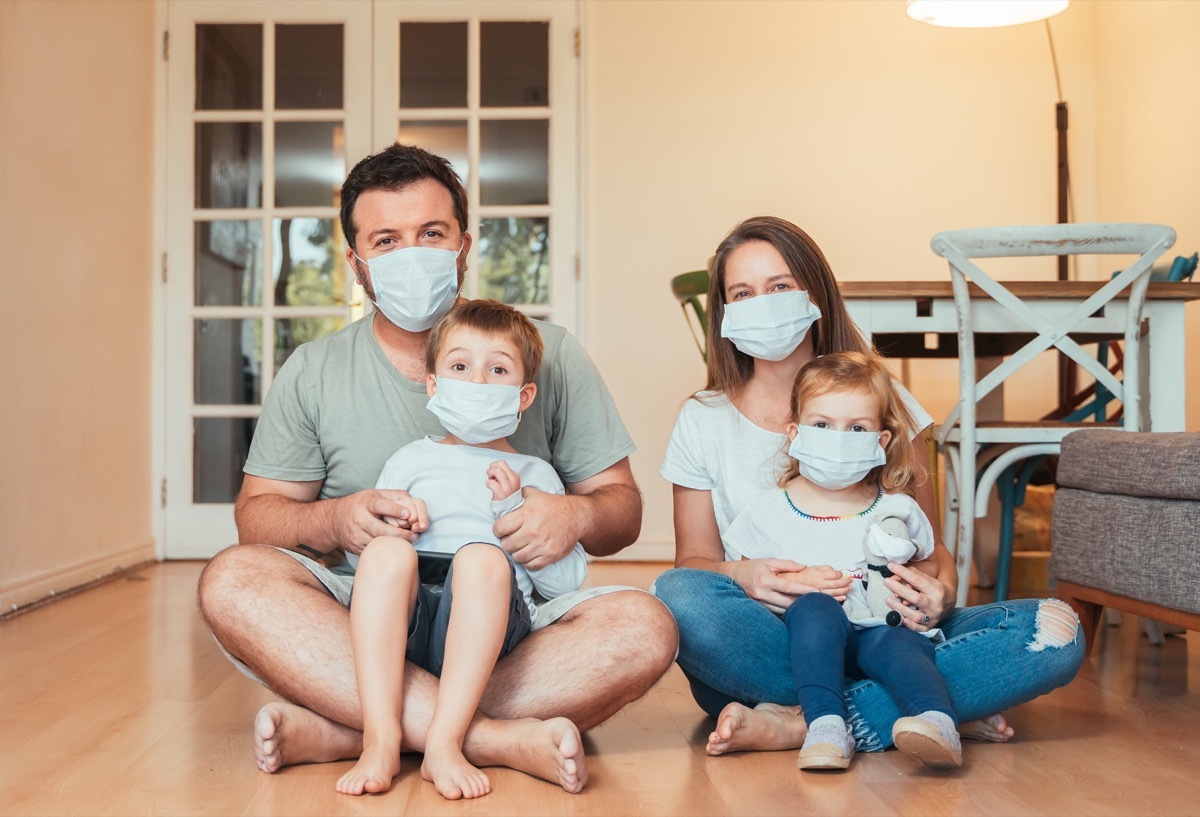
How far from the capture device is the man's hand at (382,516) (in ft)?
4.99

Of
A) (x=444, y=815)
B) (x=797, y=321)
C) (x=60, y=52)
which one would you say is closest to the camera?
(x=444, y=815)

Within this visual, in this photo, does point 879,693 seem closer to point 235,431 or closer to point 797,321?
point 797,321

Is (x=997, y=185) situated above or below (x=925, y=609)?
above

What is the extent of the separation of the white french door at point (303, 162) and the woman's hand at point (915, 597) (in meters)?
2.72

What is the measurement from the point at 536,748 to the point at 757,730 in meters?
0.33

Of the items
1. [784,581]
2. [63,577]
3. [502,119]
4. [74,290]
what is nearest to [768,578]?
[784,581]

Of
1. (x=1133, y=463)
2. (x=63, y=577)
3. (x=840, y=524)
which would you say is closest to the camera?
(x=840, y=524)

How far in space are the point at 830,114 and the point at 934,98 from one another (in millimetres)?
388

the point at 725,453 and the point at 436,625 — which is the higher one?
the point at 725,453

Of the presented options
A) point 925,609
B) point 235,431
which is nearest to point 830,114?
point 235,431

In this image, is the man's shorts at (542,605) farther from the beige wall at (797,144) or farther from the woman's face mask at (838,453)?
the beige wall at (797,144)

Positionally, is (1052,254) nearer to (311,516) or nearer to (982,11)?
(982,11)

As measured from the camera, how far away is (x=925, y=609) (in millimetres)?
1643

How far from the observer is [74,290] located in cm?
347
